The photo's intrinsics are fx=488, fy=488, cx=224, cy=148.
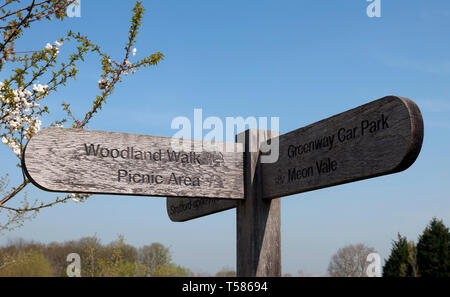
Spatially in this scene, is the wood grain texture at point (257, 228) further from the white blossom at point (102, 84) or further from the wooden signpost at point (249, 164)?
the white blossom at point (102, 84)

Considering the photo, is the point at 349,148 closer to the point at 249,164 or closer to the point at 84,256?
the point at 249,164

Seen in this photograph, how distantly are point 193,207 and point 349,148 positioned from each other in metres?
1.70

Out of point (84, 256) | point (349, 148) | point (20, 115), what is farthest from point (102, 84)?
point (84, 256)

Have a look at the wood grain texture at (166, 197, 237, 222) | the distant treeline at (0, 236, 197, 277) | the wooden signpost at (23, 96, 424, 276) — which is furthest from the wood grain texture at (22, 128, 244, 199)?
the distant treeline at (0, 236, 197, 277)

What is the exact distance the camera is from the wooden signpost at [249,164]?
8.08 ft

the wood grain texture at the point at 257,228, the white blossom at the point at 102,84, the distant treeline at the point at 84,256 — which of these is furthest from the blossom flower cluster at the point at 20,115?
the distant treeline at the point at 84,256

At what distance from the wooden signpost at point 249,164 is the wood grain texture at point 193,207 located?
1 centimetres

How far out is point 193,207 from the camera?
400cm

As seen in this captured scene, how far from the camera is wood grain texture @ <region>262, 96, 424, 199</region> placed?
2.33 metres
